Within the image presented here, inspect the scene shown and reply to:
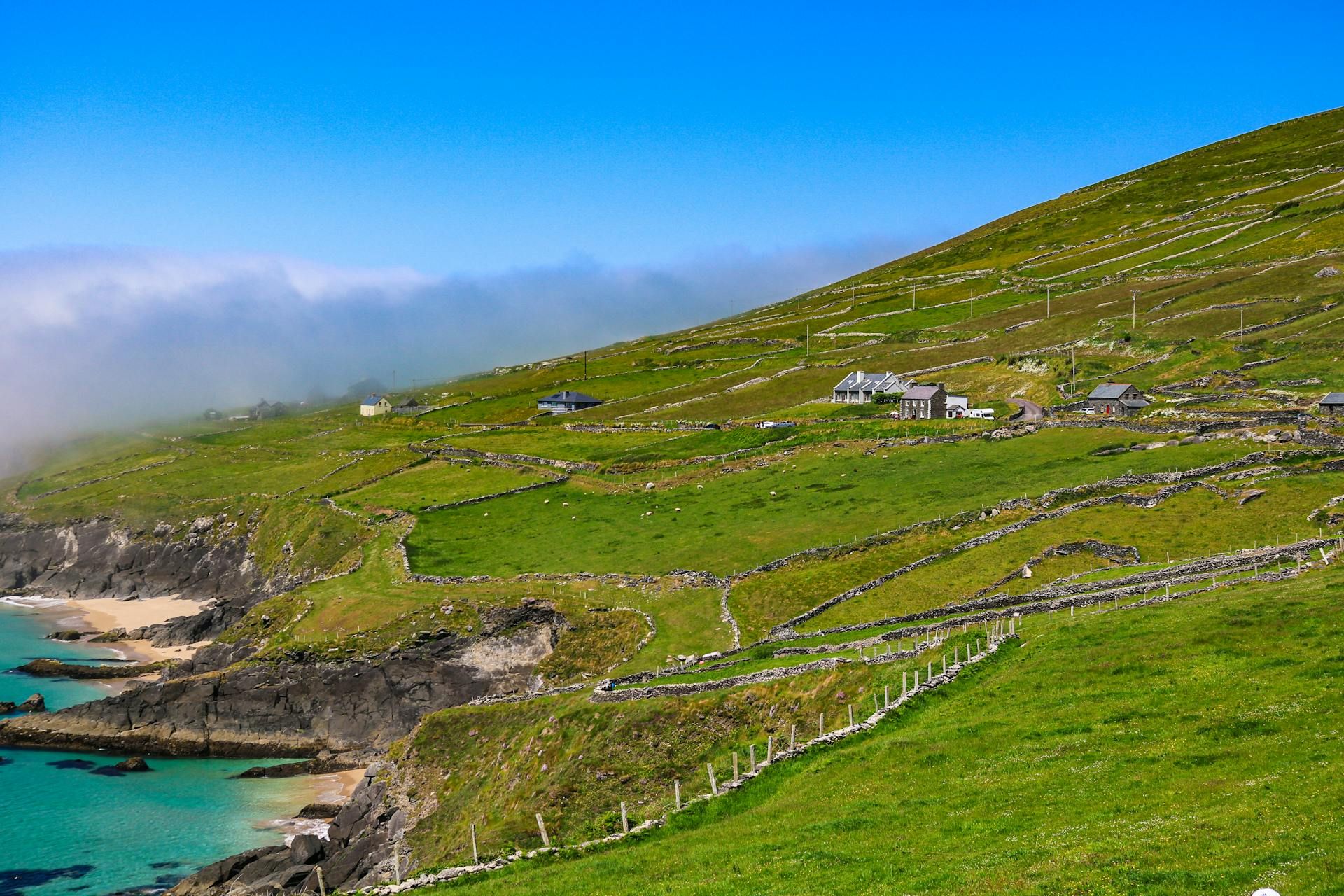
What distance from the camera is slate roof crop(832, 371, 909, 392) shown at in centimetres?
13788

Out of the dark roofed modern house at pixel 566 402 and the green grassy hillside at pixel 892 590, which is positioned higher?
the dark roofed modern house at pixel 566 402

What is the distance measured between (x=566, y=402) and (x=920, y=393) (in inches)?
2781

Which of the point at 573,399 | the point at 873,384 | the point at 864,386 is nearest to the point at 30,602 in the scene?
the point at 573,399

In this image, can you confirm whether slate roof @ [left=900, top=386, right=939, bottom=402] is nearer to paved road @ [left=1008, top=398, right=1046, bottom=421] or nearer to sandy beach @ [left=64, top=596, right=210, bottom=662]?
paved road @ [left=1008, top=398, right=1046, bottom=421]

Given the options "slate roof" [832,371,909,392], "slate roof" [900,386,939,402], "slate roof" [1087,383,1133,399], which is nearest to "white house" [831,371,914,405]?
"slate roof" [832,371,909,392]

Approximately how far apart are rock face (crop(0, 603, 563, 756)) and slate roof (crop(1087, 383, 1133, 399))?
2560 inches

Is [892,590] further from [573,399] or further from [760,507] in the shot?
[573,399]

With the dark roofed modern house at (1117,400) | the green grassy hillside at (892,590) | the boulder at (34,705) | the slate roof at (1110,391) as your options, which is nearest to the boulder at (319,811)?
the green grassy hillside at (892,590)

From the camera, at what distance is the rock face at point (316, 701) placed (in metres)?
71.4

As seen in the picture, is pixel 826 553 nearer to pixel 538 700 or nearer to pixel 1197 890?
pixel 538 700

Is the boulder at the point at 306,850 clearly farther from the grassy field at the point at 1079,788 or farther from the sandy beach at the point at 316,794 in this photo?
the grassy field at the point at 1079,788

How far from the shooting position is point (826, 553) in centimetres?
7200

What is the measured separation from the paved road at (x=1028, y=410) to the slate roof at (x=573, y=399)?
7236cm

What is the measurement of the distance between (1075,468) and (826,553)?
79.3 ft
